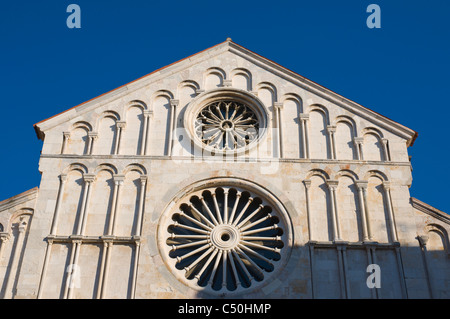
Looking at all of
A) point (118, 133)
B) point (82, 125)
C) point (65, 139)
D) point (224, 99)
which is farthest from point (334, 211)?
point (65, 139)

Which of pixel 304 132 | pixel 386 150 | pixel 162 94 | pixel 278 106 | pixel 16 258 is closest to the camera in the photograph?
pixel 16 258

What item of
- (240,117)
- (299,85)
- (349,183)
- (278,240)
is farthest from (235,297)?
(299,85)

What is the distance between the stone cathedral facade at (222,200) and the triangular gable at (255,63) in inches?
1.7

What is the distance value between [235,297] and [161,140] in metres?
5.37

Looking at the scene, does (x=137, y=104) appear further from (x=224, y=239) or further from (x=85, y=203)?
(x=224, y=239)

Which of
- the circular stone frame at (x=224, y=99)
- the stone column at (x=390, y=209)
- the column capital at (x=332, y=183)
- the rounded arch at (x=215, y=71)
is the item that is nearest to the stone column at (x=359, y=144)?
the stone column at (x=390, y=209)

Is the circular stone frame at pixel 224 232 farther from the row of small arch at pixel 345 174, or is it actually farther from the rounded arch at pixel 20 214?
the rounded arch at pixel 20 214

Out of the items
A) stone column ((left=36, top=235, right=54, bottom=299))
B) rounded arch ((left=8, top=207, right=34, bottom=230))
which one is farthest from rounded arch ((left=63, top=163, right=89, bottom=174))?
stone column ((left=36, top=235, right=54, bottom=299))

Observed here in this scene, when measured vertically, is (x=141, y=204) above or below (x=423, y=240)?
above

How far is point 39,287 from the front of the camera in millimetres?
16344

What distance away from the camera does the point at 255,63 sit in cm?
2105

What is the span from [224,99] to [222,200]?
3544 mm

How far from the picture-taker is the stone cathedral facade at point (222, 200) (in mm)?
16625

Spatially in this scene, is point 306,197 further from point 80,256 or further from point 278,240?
point 80,256
